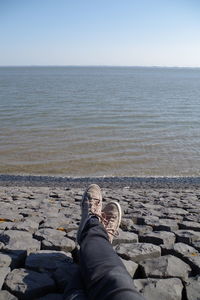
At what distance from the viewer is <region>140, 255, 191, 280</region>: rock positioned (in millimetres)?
2494

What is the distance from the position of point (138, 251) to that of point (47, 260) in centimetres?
78

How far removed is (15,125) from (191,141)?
27.2 feet

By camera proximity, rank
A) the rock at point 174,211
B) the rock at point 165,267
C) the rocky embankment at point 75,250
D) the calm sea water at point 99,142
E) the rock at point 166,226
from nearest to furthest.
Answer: the rocky embankment at point 75,250 → the rock at point 165,267 → the rock at point 166,226 → the rock at point 174,211 → the calm sea water at point 99,142

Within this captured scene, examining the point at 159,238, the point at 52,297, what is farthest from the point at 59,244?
the point at 159,238

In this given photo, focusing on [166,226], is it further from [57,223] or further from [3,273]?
[3,273]

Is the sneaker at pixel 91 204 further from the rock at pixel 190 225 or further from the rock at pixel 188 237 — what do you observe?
the rock at pixel 190 225

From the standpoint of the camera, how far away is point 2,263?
2600 mm

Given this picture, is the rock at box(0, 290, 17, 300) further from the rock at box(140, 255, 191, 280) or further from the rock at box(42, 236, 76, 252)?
the rock at box(140, 255, 191, 280)

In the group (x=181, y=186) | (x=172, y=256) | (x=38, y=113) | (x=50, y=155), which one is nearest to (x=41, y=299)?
(x=172, y=256)

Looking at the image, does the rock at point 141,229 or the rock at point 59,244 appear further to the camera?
the rock at point 141,229

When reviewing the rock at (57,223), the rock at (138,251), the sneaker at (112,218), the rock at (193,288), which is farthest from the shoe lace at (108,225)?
the rock at (193,288)

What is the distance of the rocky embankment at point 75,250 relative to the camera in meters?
2.31

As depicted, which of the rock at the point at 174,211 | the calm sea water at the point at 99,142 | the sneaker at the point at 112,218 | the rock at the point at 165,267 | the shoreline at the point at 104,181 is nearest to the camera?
the rock at the point at 165,267

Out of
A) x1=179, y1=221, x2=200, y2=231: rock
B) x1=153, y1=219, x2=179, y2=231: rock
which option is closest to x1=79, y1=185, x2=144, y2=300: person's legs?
x1=153, y1=219, x2=179, y2=231: rock
